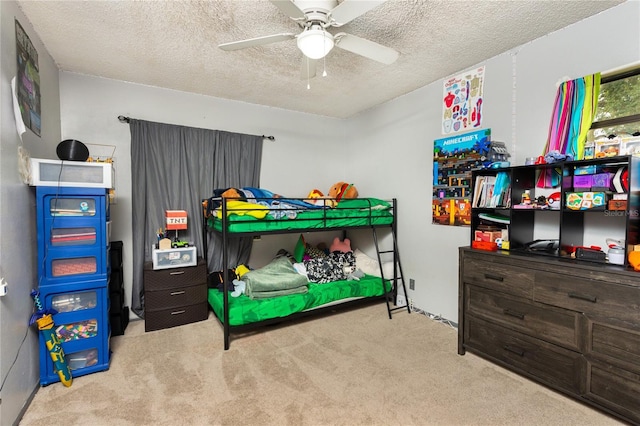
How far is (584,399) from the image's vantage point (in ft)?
5.86

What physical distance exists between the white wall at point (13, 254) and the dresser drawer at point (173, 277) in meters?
0.92

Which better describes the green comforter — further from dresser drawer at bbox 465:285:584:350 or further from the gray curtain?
dresser drawer at bbox 465:285:584:350

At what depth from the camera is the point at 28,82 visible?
209 cm

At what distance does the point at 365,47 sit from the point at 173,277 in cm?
270

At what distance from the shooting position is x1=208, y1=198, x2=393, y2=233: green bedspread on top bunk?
2.72m

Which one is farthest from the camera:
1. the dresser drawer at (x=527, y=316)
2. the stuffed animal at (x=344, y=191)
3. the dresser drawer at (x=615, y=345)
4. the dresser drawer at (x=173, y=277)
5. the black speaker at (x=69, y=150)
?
the stuffed animal at (x=344, y=191)

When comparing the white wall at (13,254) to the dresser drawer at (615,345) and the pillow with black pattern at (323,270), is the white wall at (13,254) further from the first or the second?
the dresser drawer at (615,345)

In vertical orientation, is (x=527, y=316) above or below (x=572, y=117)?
below

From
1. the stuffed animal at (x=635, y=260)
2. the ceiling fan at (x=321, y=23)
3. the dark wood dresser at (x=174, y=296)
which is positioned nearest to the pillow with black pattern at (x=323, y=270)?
the dark wood dresser at (x=174, y=296)

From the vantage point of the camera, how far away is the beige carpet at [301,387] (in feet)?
5.79

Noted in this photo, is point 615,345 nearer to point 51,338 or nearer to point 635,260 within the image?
point 635,260

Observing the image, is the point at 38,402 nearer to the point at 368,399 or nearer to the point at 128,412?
the point at 128,412

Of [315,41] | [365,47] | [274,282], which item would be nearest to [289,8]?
[315,41]

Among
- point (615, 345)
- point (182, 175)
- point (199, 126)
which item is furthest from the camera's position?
point (199, 126)
